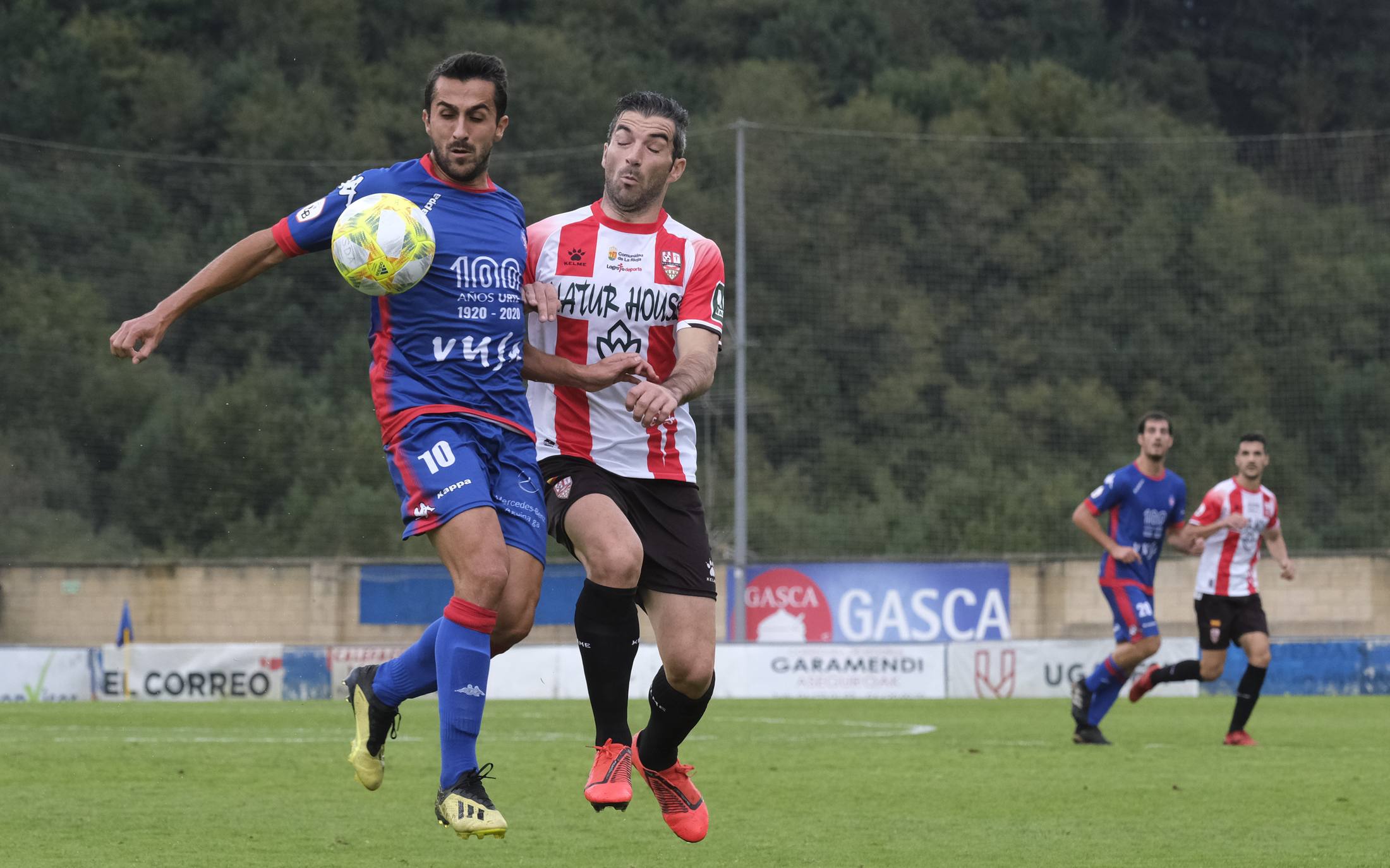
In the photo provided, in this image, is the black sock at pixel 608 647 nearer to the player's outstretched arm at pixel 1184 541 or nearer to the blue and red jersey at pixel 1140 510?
the blue and red jersey at pixel 1140 510

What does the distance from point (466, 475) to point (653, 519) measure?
974mm

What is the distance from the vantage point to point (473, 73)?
6.45 metres

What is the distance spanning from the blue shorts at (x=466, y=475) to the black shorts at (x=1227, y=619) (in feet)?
29.9

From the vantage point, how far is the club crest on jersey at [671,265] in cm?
698

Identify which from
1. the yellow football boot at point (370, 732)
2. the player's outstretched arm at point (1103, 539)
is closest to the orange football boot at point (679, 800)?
the yellow football boot at point (370, 732)

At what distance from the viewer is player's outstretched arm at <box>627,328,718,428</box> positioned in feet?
20.6

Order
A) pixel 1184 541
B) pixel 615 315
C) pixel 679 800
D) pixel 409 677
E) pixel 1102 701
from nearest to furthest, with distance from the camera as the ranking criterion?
pixel 409 677
pixel 615 315
pixel 679 800
pixel 1102 701
pixel 1184 541

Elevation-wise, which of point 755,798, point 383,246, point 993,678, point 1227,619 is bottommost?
point 993,678

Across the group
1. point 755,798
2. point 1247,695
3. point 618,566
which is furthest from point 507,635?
point 1247,695

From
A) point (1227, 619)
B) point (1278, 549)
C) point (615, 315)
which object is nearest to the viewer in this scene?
point (615, 315)

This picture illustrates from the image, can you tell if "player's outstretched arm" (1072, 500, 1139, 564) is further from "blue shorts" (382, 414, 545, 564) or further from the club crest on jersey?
"blue shorts" (382, 414, 545, 564)

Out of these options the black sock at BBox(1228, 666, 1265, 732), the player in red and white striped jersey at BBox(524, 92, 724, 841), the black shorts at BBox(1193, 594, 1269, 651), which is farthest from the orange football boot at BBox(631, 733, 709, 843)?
the black shorts at BBox(1193, 594, 1269, 651)

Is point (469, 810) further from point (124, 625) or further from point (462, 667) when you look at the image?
point (124, 625)

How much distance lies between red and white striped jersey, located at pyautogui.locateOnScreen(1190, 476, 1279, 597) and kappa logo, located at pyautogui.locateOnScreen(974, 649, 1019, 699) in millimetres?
8179
